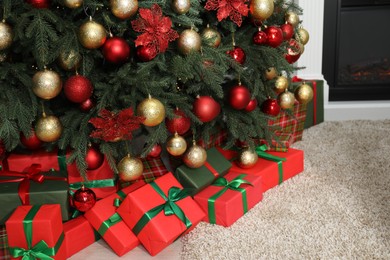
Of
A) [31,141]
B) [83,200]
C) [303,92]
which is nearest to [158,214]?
[83,200]

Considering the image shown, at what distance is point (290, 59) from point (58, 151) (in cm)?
102

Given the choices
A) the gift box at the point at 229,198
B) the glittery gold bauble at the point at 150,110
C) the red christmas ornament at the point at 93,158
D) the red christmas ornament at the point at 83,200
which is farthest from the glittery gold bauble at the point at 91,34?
the gift box at the point at 229,198

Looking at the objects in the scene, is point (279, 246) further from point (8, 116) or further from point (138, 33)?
point (8, 116)

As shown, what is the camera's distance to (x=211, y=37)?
5.13 feet

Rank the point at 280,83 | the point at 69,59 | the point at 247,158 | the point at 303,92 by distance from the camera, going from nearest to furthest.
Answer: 1. the point at 69,59
2. the point at 247,158
3. the point at 280,83
4. the point at 303,92

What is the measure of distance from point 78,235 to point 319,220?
80 cm

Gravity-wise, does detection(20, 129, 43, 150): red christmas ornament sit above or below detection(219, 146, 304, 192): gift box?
above

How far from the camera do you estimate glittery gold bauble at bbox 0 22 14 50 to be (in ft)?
4.31

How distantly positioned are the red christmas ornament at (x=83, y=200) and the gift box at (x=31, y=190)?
1.3 inches

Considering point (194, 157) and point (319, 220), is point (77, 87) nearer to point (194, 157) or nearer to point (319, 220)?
point (194, 157)

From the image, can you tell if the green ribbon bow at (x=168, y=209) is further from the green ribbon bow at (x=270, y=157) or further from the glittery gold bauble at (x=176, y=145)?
the green ribbon bow at (x=270, y=157)

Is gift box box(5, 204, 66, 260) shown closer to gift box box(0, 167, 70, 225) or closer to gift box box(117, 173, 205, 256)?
gift box box(0, 167, 70, 225)

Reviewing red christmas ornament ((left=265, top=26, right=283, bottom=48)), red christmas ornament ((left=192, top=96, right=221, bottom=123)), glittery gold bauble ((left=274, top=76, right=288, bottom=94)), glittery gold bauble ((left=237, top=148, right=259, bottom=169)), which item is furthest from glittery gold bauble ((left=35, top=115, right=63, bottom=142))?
glittery gold bauble ((left=274, top=76, right=288, bottom=94))

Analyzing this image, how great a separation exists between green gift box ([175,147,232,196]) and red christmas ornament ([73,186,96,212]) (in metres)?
0.32
